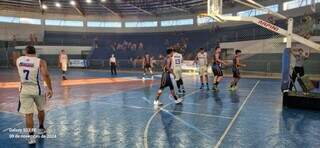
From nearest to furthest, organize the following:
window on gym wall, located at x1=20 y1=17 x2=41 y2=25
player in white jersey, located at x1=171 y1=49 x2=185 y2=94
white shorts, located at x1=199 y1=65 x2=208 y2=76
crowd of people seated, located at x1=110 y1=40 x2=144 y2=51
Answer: player in white jersey, located at x1=171 y1=49 x2=185 y2=94 < white shorts, located at x1=199 y1=65 x2=208 y2=76 < crowd of people seated, located at x1=110 y1=40 x2=144 y2=51 < window on gym wall, located at x1=20 y1=17 x2=41 y2=25

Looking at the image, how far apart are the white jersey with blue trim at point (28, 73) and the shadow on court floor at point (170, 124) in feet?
3.57

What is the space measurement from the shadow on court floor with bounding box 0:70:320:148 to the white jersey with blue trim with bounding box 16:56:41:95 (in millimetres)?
1088

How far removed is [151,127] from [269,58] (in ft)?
82.8

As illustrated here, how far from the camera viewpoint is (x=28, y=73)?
579 centimetres

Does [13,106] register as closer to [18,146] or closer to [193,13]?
[18,146]

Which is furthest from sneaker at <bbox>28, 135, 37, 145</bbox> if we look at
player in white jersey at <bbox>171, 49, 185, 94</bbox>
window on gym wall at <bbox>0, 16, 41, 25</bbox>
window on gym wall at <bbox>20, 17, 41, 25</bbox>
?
window on gym wall at <bbox>20, 17, 41, 25</bbox>

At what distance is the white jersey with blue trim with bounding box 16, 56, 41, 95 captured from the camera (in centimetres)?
578

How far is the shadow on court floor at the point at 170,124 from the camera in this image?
604 cm

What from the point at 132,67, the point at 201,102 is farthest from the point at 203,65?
the point at 132,67

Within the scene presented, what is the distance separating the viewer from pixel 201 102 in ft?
36.1

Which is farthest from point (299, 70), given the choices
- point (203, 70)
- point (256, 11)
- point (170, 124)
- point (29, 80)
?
point (256, 11)

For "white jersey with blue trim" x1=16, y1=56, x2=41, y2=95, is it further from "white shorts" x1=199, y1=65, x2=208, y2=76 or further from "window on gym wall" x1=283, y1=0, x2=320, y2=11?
"window on gym wall" x1=283, y1=0, x2=320, y2=11

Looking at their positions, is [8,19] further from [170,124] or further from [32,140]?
[32,140]

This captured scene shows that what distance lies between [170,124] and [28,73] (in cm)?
363
